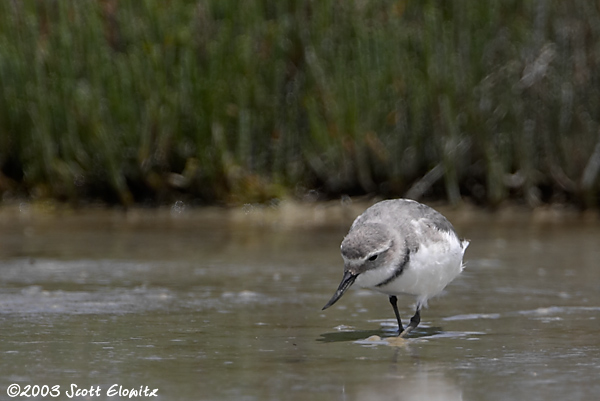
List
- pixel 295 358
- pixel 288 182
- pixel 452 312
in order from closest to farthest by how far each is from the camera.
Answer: pixel 295 358 → pixel 452 312 → pixel 288 182

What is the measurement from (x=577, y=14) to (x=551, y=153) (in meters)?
1.26

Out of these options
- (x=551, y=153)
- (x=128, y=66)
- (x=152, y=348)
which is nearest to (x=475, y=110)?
(x=551, y=153)

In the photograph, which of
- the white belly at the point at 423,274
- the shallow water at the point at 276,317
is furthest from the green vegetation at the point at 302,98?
the white belly at the point at 423,274

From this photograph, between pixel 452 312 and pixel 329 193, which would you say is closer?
pixel 452 312

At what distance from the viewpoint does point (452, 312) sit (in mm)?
5910

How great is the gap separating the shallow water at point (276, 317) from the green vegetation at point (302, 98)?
98 centimetres

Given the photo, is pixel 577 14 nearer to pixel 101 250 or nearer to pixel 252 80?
pixel 252 80

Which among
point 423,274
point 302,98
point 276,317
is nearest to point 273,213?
point 302,98

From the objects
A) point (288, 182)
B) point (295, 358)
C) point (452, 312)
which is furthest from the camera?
point (288, 182)

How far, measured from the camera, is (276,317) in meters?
5.69

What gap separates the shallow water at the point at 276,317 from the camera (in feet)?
13.4

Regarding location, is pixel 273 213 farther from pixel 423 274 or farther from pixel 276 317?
pixel 423 274

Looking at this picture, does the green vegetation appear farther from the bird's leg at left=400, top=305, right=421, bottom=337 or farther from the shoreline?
the bird's leg at left=400, top=305, right=421, bottom=337

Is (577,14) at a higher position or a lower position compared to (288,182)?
higher
